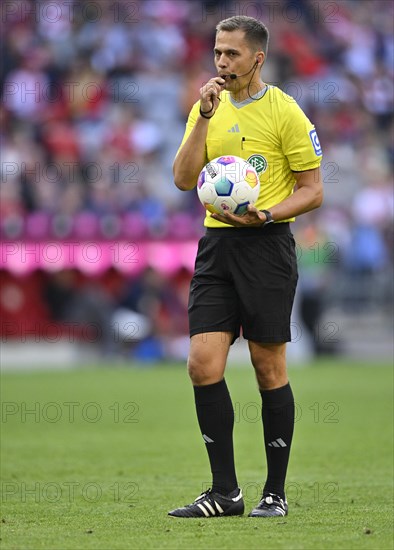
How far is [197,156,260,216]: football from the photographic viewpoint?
19.1ft

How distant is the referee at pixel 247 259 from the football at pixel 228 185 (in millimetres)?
90

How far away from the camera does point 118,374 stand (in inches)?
623

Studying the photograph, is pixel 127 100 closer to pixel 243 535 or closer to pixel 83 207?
pixel 83 207

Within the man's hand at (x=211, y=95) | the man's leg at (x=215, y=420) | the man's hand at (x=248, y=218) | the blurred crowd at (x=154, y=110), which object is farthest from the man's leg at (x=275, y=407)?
the blurred crowd at (x=154, y=110)

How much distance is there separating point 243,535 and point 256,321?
3.78 feet

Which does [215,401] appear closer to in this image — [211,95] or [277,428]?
[277,428]

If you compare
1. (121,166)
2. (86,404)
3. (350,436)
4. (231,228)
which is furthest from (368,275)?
(231,228)

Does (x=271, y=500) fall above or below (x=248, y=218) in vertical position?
below

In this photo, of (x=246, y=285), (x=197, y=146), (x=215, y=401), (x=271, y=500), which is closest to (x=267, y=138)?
(x=197, y=146)

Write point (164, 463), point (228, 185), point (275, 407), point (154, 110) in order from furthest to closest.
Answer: point (154, 110)
point (164, 463)
point (275, 407)
point (228, 185)

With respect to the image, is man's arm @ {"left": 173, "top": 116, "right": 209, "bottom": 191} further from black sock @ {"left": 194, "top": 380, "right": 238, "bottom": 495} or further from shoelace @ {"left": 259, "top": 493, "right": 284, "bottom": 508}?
shoelace @ {"left": 259, "top": 493, "right": 284, "bottom": 508}

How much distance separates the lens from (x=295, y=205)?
598cm

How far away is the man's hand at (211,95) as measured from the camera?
584cm

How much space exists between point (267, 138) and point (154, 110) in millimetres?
16024
